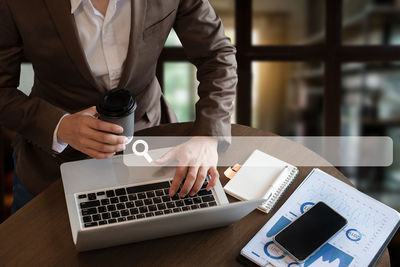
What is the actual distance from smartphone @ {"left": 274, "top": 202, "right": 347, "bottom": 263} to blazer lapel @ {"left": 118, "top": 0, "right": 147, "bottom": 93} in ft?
2.22

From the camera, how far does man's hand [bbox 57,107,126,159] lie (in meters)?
1.22

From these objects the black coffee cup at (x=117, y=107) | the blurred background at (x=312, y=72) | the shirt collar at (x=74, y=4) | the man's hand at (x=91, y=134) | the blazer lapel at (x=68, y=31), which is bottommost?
the blurred background at (x=312, y=72)

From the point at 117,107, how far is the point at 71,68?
365 millimetres

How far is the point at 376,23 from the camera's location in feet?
8.88

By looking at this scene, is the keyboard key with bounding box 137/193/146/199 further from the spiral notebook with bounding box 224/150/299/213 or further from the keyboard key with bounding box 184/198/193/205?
the spiral notebook with bounding box 224/150/299/213

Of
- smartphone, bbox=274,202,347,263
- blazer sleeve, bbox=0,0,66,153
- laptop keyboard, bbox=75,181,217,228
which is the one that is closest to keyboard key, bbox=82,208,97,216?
laptop keyboard, bbox=75,181,217,228

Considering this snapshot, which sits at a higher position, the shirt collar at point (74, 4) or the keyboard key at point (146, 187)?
the shirt collar at point (74, 4)

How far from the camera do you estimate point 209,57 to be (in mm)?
1640

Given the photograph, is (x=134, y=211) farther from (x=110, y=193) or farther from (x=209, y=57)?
(x=209, y=57)

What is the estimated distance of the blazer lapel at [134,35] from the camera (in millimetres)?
1446

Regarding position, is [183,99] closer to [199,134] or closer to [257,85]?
[257,85]

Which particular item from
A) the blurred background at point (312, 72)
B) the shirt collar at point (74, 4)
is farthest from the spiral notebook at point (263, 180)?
the blurred background at point (312, 72)

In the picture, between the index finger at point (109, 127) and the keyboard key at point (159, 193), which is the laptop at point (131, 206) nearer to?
the keyboard key at point (159, 193)

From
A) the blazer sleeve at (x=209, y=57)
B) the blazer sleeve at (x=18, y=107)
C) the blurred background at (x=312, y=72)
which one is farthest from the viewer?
the blurred background at (x=312, y=72)
